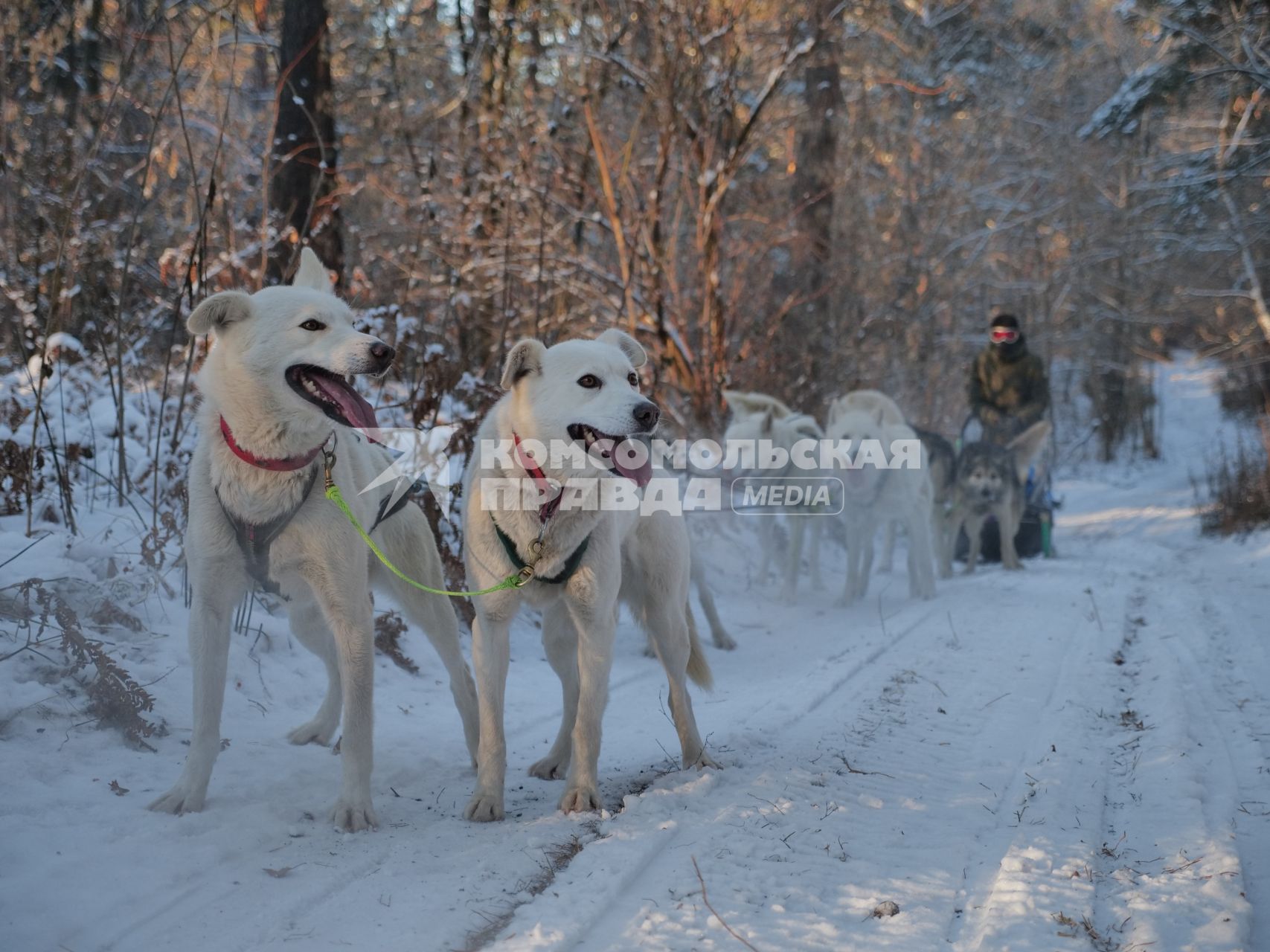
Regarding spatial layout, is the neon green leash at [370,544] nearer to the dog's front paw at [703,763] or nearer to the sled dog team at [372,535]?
the sled dog team at [372,535]

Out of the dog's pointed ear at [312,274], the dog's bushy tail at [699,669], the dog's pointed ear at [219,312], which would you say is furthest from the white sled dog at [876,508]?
the dog's pointed ear at [219,312]

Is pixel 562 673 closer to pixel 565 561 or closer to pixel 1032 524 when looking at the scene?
pixel 565 561

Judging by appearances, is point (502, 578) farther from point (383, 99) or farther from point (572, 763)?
point (383, 99)

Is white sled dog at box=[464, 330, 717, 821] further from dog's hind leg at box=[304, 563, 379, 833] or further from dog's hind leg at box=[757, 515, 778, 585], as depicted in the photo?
dog's hind leg at box=[757, 515, 778, 585]

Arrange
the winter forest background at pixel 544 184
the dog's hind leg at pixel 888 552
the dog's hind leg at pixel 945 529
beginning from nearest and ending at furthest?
the winter forest background at pixel 544 184 → the dog's hind leg at pixel 888 552 → the dog's hind leg at pixel 945 529

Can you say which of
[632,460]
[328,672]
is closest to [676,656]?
[632,460]

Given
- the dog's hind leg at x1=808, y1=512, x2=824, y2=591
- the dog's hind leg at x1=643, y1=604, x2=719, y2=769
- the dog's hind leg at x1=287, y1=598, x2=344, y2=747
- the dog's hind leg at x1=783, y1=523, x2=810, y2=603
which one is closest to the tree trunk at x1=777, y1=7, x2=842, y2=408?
the dog's hind leg at x1=808, y1=512, x2=824, y2=591

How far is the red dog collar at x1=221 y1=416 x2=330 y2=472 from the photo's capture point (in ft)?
9.22

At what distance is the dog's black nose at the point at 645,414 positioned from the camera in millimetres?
2842

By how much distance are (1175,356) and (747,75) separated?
2576 cm

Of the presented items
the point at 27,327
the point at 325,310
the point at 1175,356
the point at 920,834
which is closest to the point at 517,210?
the point at 27,327

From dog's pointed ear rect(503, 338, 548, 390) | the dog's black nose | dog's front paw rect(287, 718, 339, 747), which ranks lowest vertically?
dog's front paw rect(287, 718, 339, 747)

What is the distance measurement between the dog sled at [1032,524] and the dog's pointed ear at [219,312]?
26.6 ft

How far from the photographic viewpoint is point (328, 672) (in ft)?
11.9
